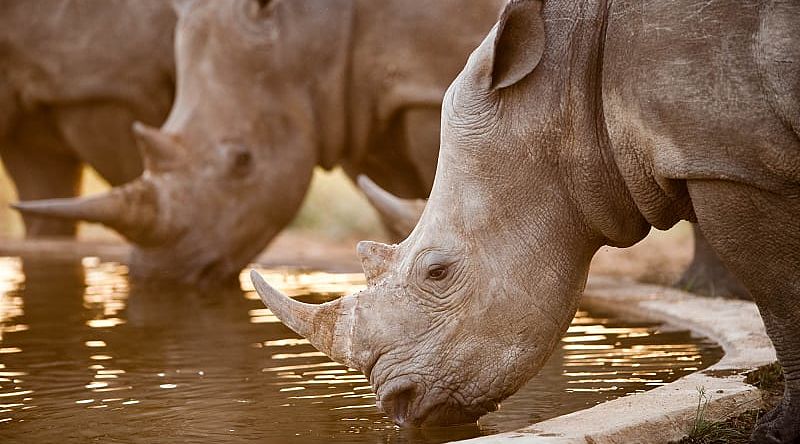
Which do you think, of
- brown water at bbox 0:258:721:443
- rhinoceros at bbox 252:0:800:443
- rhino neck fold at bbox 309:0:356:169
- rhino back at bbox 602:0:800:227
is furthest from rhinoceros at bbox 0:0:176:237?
rhino back at bbox 602:0:800:227

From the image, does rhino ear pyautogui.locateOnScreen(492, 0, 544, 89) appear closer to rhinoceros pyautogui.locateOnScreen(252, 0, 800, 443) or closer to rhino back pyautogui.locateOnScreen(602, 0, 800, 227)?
rhinoceros pyautogui.locateOnScreen(252, 0, 800, 443)

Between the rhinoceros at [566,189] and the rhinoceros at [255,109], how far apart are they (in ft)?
13.2

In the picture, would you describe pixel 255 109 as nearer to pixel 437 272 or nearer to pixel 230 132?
pixel 230 132

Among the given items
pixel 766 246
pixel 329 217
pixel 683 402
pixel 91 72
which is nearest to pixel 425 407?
pixel 683 402

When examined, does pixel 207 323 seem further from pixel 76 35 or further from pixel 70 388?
pixel 76 35

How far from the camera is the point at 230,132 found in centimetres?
818

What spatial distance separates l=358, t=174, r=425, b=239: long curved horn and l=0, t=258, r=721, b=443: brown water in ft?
2.27

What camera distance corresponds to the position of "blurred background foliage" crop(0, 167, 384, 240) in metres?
13.1

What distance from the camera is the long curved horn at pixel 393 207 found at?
257 inches

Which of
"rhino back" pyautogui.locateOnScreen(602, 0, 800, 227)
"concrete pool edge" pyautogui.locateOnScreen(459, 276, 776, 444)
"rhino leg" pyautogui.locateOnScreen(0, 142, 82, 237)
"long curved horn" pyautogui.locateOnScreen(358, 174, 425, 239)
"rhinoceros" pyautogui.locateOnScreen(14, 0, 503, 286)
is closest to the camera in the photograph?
"rhino back" pyautogui.locateOnScreen(602, 0, 800, 227)

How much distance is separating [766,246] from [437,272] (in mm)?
893

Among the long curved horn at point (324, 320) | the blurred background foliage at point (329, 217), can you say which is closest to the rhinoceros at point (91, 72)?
the blurred background foliage at point (329, 217)

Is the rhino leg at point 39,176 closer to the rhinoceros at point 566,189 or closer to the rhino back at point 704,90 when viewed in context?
the rhinoceros at point 566,189

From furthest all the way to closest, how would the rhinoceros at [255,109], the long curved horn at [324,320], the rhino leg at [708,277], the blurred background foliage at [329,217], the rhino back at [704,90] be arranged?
the blurred background foliage at [329,217] < the rhinoceros at [255,109] < the rhino leg at [708,277] < the long curved horn at [324,320] < the rhino back at [704,90]
